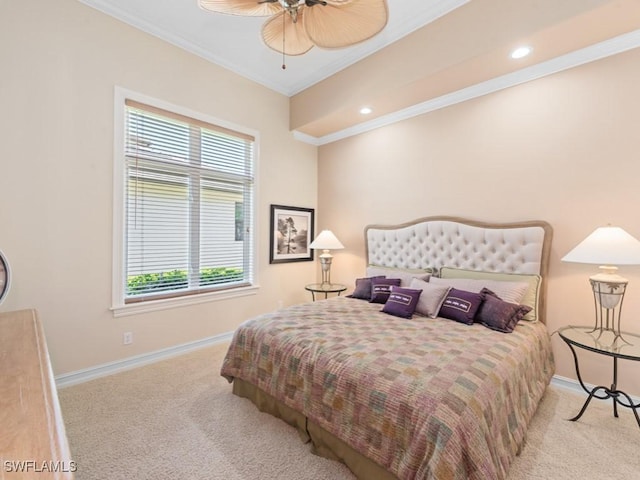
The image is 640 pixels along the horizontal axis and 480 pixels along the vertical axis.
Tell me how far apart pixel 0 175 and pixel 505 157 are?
14.4 feet

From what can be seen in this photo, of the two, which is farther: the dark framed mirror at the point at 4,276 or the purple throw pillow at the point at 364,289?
the purple throw pillow at the point at 364,289

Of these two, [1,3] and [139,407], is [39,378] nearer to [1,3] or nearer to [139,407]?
[139,407]

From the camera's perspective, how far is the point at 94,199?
268 centimetres

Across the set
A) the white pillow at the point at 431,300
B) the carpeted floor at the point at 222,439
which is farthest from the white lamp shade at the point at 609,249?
the carpeted floor at the point at 222,439

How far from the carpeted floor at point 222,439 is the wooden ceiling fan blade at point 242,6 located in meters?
2.73

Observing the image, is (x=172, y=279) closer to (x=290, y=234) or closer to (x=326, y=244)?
(x=290, y=234)

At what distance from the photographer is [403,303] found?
2738mm

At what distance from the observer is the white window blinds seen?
2.96 m

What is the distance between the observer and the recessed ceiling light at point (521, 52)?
8.11ft

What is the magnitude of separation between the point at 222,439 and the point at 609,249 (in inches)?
116

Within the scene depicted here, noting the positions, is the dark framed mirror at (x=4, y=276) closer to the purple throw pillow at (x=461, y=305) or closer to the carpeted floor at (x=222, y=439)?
the carpeted floor at (x=222, y=439)

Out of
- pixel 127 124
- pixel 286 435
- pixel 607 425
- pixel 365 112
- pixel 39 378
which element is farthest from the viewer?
pixel 365 112

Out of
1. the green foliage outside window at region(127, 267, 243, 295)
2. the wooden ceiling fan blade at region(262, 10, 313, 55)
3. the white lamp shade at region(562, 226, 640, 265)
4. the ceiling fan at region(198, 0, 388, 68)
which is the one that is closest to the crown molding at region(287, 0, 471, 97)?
the wooden ceiling fan blade at region(262, 10, 313, 55)

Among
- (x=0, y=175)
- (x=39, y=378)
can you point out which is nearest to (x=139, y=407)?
(x=39, y=378)
